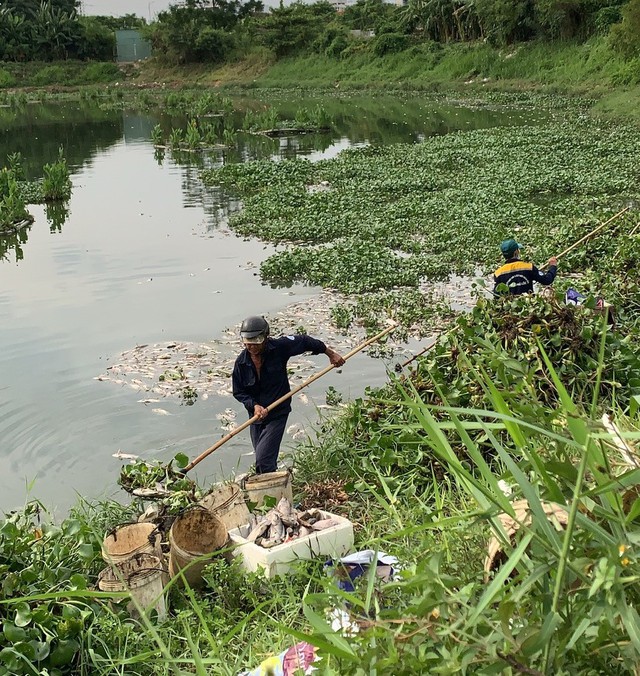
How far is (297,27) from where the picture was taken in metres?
66.4

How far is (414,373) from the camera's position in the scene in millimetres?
6566

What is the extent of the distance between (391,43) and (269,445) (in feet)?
183

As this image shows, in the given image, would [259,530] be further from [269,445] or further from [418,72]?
[418,72]

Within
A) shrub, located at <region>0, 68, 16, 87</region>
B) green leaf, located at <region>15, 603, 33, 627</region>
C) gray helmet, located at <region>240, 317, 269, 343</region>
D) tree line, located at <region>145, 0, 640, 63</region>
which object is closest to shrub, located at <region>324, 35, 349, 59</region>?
tree line, located at <region>145, 0, 640, 63</region>

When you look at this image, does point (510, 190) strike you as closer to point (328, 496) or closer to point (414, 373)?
point (414, 373)

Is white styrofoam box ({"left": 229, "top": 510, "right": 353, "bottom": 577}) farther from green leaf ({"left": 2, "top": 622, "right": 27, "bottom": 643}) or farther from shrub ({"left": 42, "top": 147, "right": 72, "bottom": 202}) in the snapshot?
shrub ({"left": 42, "top": 147, "right": 72, "bottom": 202})

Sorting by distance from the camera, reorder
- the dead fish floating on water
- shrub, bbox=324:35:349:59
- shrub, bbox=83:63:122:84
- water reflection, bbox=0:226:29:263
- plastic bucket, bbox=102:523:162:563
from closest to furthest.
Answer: plastic bucket, bbox=102:523:162:563
the dead fish floating on water
water reflection, bbox=0:226:29:263
shrub, bbox=324:35:349:59
shrub, bbox=83:63:122:84

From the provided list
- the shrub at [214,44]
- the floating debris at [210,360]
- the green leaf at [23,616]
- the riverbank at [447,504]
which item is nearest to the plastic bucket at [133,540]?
the riverbank at [447,504]

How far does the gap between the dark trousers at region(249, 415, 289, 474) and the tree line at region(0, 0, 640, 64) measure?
131 ft

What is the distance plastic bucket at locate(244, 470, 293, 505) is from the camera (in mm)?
5363

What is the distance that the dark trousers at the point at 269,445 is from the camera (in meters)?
6.25


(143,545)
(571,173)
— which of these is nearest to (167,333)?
(143,545)

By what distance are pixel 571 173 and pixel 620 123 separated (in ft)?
33.8

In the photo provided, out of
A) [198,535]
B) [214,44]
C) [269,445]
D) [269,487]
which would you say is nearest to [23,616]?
[198,535]
